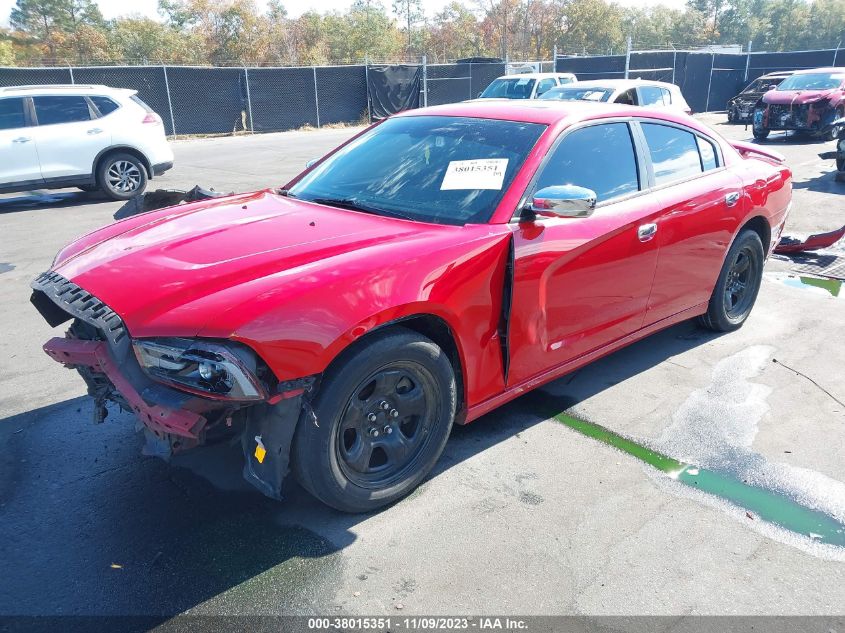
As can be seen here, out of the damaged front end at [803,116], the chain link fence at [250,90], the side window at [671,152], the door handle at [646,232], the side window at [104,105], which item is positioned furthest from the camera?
the chain link fence at [250,90]

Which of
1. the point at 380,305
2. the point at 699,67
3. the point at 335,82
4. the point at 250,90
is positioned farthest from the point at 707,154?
the point at 699,67

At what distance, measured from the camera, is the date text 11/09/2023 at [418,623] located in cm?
246

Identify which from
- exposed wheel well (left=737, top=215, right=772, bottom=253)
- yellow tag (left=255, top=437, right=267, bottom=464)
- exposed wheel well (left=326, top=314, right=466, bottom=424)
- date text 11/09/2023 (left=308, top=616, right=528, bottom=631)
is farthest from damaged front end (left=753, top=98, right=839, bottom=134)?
yellow tag (left=255, top=437, right=267, bottom=464)

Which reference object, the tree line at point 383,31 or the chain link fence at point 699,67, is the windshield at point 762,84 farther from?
the tree line at point 383,31

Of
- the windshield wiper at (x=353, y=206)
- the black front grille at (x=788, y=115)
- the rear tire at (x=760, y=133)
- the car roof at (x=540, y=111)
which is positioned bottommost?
the rear tire at (x=760, y=133)

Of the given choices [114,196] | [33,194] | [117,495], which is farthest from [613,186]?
[33,194]

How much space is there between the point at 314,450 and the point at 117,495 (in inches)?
44.6

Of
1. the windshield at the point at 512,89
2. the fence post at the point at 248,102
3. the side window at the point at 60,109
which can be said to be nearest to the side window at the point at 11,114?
the side window at the point at 60,109

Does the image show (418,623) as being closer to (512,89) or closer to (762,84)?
(512,89)

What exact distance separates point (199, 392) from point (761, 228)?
4473 mm

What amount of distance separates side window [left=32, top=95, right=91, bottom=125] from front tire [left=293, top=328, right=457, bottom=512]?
32.3ft

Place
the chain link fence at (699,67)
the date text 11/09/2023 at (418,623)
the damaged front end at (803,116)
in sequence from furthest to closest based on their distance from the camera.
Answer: the chain link fence at (699,67) → the damaged front end at (803,116) → the date text 11/09/2023 at (418,623)

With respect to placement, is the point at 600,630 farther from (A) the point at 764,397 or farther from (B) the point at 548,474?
(A) the point at 764,397

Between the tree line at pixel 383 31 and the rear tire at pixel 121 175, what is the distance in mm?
15982
